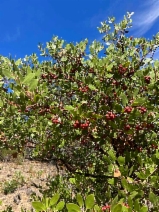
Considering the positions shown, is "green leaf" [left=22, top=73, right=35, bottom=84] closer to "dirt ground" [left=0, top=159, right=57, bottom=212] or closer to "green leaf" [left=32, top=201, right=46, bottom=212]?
"green leaf" [left=32, top=201, right=46, bottom=212]

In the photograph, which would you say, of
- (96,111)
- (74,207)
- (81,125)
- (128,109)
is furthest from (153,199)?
(96,111)

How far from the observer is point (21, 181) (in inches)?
606

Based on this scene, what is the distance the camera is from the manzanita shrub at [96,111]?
2916 mm

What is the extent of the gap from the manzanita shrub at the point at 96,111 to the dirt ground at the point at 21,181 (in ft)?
18.1

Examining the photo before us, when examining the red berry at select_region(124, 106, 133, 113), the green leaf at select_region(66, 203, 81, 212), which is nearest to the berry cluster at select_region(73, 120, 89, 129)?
the red berry at select_region(124, 106, 133, 113)

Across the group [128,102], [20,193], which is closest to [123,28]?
[128,102]

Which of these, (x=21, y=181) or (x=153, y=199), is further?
(x=21, y=181)

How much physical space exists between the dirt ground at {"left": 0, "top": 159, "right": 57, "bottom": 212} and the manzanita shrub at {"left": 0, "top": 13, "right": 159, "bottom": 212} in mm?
5505

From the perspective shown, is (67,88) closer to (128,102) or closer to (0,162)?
(128,102)

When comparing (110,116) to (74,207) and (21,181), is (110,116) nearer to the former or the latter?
(74,207)

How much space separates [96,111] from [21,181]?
517 inches

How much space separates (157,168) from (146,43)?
2.42 metres

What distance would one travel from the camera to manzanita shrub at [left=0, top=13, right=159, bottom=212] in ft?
9.57

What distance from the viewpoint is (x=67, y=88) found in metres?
4.31
